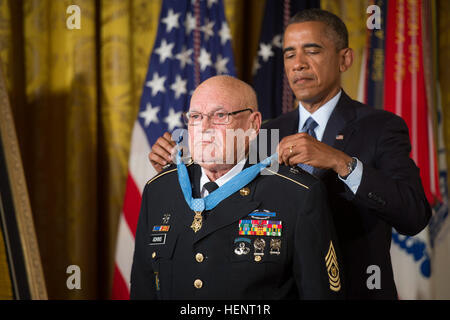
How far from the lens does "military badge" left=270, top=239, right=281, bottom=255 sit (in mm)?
1796

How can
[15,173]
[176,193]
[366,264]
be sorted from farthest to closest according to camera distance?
1. [15,173]
2. [366,264]
3. [176,193]

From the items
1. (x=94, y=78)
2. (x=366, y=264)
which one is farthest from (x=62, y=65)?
(x=366, y=264)

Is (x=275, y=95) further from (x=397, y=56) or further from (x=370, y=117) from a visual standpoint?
(x=370, y=117)

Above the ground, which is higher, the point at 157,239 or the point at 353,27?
the point at 353,27

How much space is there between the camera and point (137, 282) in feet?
6.56

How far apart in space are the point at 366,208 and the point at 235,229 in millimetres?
602

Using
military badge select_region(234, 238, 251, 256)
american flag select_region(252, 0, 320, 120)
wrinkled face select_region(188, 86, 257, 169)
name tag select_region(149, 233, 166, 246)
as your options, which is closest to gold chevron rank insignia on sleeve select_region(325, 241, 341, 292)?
military badge select_region(234, 238, 251, 256)

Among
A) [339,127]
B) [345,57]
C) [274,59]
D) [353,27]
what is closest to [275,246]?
[339,127]

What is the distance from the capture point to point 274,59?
386 cm

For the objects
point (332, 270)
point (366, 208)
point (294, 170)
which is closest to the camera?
point (332, 270)

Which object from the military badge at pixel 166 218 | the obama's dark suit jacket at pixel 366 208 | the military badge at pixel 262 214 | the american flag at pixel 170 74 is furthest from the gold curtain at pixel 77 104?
the military badge at pixel 262 214

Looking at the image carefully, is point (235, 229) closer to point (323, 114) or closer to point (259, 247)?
point (259, 247)

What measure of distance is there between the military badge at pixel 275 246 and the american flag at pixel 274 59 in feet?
6.80

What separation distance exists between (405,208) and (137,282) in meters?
1.11
